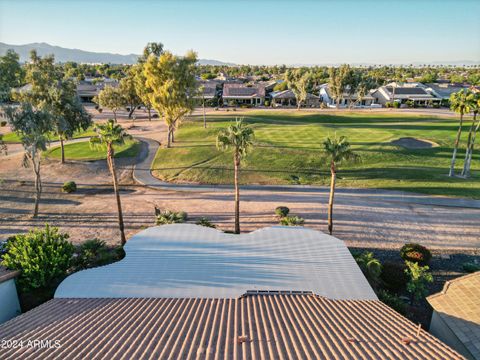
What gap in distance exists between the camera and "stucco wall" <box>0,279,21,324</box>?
61.0 ft

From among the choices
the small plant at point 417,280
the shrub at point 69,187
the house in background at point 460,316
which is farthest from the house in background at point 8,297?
the small plant at point 417,280

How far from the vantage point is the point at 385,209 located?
36.8m

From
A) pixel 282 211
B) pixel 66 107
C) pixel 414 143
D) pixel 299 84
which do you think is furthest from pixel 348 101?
pixel 66 107

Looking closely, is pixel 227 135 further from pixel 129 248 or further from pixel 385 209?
pixel 385 209

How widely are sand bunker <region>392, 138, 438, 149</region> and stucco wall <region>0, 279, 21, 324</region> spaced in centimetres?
5840

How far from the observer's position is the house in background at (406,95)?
352ft

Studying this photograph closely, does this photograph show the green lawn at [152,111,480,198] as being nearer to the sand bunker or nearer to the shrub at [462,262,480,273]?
the sand bunker

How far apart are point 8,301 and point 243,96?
96972 mm

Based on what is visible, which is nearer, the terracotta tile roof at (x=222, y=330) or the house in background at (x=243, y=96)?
the terracotta tile roof at (x=222, y=330)

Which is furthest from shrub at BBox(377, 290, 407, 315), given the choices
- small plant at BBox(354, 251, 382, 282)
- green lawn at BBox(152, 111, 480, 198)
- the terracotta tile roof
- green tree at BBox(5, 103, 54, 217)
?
green tree at BBox(5, 103, 54, 217)

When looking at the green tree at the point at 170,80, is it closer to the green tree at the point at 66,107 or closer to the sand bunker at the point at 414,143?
the green tree at the point at 66,107

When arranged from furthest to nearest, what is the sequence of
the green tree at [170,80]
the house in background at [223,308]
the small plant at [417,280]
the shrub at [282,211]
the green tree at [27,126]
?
1. the green tree at [170,80]
2. the shrub at [282,211]
3. the green tree at [27,126]
4. the small plant at [417,280]
5. the house in background at [223,308]

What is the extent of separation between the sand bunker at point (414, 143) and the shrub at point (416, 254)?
117ft

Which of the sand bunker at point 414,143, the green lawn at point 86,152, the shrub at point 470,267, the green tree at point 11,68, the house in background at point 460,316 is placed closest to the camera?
the house in background at point 460,316
